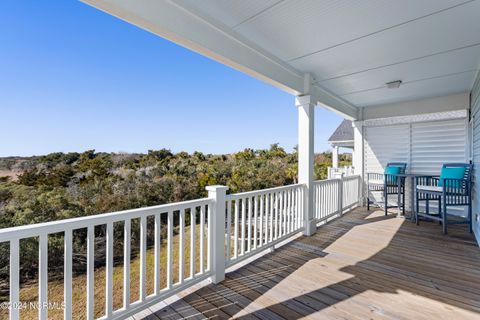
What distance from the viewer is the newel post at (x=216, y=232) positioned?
238cm

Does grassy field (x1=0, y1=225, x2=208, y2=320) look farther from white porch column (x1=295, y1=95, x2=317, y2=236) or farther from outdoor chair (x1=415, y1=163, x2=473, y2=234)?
outdoor chair (x1=415, y1=163, x2=473, y2=234)

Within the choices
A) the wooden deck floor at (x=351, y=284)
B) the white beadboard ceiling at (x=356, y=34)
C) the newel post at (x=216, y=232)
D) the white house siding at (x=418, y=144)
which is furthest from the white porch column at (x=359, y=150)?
the newel post at (x=216, y=232)

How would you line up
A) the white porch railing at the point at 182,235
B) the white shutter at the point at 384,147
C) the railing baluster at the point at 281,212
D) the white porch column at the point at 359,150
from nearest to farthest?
1. the white porch railing at the point at 182,235
2. the railing baluster at the point at 281,212
3. the white shutter at the point at 384,147
4. the white porch column at the point at 359,150

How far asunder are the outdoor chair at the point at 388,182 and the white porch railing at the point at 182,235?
145cm

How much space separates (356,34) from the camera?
8.72 feet

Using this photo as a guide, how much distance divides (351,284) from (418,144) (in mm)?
4674

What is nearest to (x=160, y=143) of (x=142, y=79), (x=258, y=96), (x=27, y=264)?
(x=142, y=79)

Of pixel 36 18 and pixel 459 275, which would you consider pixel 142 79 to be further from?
pixel 459 275

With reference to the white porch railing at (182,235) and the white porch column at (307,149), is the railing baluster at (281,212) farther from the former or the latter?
the white porch column at (307,149)

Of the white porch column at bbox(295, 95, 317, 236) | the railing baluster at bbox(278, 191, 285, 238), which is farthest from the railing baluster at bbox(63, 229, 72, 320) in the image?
the white porch column at bbox(295, 95, 317, 236)

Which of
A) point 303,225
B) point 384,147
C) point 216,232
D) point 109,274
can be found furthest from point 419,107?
point 109,274

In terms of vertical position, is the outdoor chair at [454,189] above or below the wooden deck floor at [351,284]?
above

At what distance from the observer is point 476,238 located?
3541 millimetres

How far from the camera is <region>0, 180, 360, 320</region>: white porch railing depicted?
135 cm
